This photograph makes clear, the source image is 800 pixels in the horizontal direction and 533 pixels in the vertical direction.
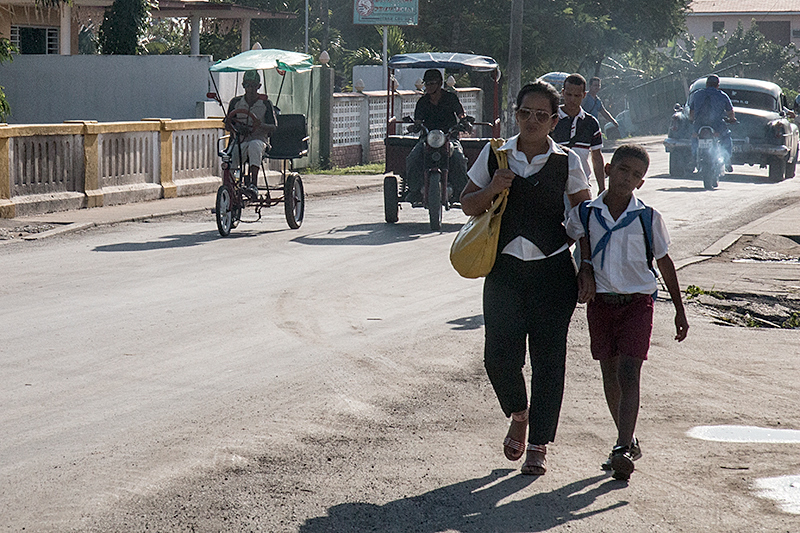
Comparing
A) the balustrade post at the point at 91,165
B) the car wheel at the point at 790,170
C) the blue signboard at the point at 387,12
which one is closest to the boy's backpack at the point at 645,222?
the balustrade post at the point at 91,165

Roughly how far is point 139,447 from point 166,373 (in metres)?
1.54

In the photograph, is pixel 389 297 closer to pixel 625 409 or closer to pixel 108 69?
pixel 625 409

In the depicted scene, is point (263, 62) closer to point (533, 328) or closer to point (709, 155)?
point (709, 155)

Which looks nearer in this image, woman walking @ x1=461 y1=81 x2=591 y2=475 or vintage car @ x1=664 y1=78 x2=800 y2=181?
woman walking @ x1=461 y1=81 x2=591 y2=475

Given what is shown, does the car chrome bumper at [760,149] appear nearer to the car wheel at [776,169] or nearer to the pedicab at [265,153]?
the car wheel at [776,169]

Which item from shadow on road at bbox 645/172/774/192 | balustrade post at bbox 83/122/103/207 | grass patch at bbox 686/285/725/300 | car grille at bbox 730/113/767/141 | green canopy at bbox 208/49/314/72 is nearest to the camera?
grass patch at bbox 686/285/725/300

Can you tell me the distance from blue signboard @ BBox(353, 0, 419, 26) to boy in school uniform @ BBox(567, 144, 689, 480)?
31391 mm

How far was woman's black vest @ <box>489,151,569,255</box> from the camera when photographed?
510 centimetres

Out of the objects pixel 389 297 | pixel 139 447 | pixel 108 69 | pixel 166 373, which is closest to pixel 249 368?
pixel 166 373

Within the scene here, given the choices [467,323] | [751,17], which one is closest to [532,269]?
[467,323]

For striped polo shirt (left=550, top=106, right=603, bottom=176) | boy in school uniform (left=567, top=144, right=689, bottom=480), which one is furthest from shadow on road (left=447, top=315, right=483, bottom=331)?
boy in school uniform (left=567, top=144, right=689, bottom=480)

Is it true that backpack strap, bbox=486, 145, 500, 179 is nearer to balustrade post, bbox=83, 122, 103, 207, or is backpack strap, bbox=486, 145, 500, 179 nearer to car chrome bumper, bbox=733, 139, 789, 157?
balustrade post, bbox=83, 122, 103, 207

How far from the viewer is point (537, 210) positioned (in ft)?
16.8

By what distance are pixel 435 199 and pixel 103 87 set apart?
11233 mm
